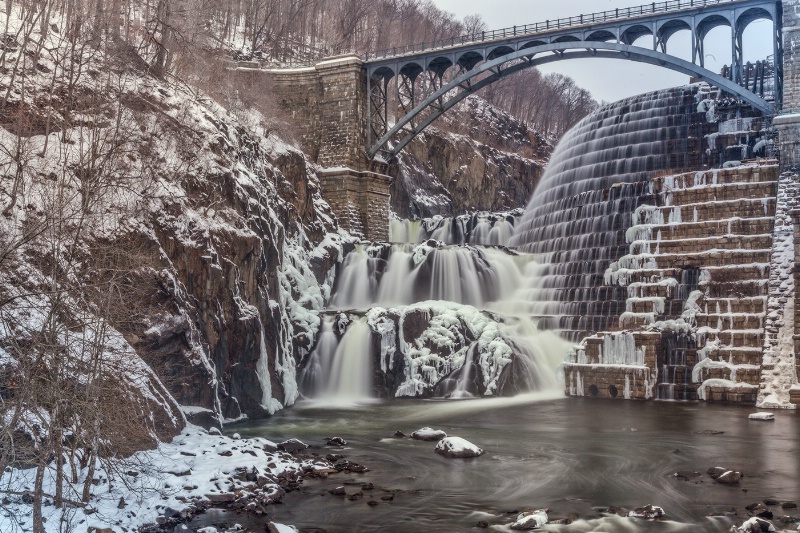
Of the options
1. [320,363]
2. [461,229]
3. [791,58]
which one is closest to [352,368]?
[320,363]

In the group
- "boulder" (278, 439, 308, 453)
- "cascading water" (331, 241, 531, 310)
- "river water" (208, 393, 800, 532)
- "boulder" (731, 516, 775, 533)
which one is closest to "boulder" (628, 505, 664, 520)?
"river water" (208, 393, 800, 532)

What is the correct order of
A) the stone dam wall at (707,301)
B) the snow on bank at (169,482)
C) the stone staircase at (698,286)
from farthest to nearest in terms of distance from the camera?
the stone staircase at (698,286), the stone dam wall at (707,301), the snow on bank at (169,482)

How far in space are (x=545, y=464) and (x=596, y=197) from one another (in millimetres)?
19299

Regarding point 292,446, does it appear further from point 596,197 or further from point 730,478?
point 596,197

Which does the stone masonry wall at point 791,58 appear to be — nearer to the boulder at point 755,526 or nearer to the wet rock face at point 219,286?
the wet rock face at point 219,286

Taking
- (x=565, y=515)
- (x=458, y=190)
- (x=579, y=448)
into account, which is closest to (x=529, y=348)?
(x=579, y=448)

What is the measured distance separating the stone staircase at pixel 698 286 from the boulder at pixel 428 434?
29.5 feet

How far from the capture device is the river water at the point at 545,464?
12312mm

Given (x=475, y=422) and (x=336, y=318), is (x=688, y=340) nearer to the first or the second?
(x=475, y=422)

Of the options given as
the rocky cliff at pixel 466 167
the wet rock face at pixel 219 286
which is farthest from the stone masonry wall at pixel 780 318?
the rocky cliff at pixel 466 167

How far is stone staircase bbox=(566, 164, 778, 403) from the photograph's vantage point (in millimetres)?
24391

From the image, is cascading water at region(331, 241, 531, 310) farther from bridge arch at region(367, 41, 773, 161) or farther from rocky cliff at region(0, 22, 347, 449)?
bridge arch at region(367, 41, 773, 161)

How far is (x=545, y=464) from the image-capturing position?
16188 mm

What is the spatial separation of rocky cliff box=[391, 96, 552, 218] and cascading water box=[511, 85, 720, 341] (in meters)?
13.2
